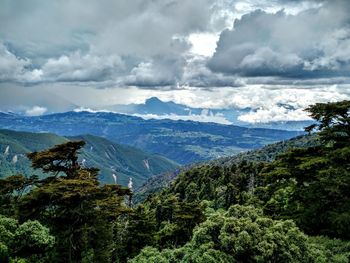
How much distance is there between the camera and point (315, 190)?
39844mm

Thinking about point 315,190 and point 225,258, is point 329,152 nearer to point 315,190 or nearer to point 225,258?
point 315,190

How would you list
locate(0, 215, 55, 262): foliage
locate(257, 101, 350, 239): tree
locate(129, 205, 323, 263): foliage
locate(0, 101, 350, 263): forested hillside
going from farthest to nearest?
1. locate(257, 101, 350, 239): tree
2. locate(0, 215, 55, 262): foliage
3. locate(0, 101, 350, 263): forested hillside
4. locate(129, 205, 323, 263): foliage

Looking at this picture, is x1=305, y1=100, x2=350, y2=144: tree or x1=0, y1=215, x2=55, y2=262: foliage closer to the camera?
x1=0, y1=215, x2=55, y2=262: foliage

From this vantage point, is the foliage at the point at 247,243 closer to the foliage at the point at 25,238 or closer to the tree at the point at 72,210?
the tree at the point at 72,210

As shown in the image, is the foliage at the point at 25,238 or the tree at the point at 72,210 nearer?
the foliage at the point at 25,238

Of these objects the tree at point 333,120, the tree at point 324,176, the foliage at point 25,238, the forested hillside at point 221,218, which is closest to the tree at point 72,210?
the forested hillside at point 221,218

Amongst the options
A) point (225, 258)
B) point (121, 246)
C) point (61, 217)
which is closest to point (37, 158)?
point (61, 217)

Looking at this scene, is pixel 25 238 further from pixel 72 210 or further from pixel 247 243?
pixel 247 243

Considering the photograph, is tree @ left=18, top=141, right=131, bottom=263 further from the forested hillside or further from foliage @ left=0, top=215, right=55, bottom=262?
foliage @ left=0, top=215, right=55, bottom=262

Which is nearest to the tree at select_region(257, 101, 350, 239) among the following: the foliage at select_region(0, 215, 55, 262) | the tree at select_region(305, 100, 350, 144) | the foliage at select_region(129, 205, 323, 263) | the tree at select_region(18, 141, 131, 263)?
the tree at select_region(305, 100, 350, 144)

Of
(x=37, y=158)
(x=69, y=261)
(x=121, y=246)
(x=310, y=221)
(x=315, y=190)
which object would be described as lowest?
(x=121, y=246)

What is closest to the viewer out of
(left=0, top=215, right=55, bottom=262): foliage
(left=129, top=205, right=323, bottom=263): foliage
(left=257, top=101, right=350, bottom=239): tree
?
(left=129, top=205, right=323, bottom=263): foliage

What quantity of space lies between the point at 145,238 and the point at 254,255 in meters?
31.3

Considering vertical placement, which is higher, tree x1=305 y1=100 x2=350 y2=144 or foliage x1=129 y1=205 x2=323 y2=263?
tree x1=305 y1=100 x2=350 y2=144
